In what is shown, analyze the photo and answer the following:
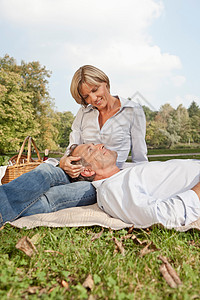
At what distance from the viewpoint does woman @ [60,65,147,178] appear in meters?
3.14

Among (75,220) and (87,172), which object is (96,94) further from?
(75,220)

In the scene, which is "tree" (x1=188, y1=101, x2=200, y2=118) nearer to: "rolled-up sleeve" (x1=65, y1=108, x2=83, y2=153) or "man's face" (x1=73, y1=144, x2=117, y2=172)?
"rolled-up sleeve" (x1=65, y1=108, x2=83, y2=153)

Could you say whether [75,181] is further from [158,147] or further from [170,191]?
[158,147]

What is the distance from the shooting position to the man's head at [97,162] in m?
2.53

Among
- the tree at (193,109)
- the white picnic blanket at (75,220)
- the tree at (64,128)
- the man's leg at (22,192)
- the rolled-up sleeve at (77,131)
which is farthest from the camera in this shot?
the tree at (64,128)

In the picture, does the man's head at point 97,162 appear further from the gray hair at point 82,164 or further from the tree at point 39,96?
the tree at point 39,96

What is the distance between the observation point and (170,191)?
7.04 ft

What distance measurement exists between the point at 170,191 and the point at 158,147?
15.2 meters

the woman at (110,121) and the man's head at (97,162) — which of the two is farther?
the woman at (110,121)

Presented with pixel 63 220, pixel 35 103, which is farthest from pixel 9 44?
pixel 63 220

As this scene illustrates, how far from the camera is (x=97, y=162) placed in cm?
253

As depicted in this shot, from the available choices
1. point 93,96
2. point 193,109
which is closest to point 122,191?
point 93,96

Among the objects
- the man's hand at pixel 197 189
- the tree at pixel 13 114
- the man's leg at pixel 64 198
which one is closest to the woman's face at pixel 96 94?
the man's leg at pixel 64 198

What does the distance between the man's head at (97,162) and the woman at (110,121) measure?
712mm
